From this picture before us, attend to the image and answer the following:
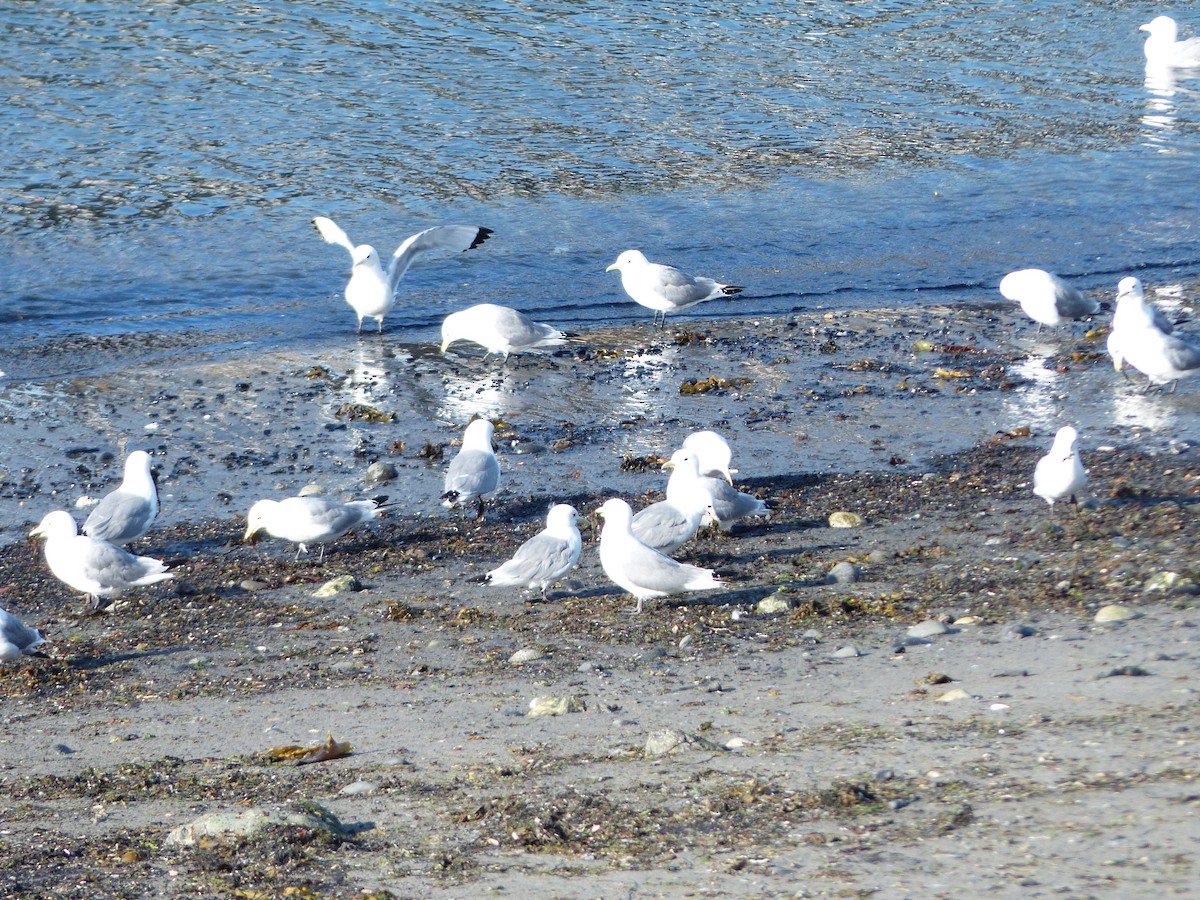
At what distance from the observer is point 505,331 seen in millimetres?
10211

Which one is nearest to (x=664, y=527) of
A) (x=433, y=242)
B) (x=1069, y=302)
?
(x=1069, y=302)

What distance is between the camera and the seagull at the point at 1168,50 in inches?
829

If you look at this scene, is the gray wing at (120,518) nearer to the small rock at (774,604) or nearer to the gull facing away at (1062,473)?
the small rock at (774,604)

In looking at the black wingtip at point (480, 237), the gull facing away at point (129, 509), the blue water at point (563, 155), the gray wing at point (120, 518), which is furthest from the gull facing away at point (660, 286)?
the gray wing at point (120, 518)

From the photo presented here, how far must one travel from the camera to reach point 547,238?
13742 millimetres

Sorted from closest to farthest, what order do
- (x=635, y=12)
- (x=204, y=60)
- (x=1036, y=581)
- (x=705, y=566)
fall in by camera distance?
(x=1036, y=581) < (x=705, y=566) < (x=204, y=60) < (x=635, y=12)

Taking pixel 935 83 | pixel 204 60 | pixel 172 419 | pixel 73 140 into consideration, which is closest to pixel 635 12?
pixel 935 83

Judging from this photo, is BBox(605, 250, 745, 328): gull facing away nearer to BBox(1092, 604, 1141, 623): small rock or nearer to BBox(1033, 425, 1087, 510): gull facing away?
BBox(1033, 425, 1087, 510): gull facing away

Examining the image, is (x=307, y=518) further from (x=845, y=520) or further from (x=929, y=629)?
(x=929, y=629)

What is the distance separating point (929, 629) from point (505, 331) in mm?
5320

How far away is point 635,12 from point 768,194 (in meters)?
7.96

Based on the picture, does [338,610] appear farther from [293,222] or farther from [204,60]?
[204,60]

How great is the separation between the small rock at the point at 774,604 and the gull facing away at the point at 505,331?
4560 mm

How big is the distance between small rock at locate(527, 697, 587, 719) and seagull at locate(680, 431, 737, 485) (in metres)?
2.78
